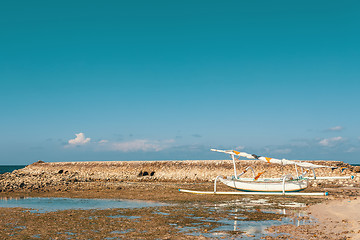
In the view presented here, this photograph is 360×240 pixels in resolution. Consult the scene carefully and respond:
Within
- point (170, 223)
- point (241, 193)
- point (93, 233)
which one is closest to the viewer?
point (93, 233)

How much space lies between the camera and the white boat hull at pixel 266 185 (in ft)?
102

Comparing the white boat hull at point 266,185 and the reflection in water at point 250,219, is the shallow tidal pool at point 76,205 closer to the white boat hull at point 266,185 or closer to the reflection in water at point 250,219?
the reflection in water at point 250,219

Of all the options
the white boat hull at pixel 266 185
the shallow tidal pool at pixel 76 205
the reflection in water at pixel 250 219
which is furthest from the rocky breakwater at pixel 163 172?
the reflection in water at pixel 250 219

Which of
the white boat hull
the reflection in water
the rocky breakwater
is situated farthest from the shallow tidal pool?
the rocky breakwater

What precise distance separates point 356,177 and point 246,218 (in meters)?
36.9

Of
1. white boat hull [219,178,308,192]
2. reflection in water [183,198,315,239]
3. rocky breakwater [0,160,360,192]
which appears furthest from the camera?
rocky breakwater [0,160,360,192]

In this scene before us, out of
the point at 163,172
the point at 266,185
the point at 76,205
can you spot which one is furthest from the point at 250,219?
the point at 163,172

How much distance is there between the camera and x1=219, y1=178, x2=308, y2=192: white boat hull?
31.2 meters

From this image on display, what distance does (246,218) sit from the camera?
694 inches

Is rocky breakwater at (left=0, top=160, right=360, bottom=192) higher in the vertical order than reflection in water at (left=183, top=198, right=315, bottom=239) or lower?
higher

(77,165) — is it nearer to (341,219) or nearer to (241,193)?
(241,193)

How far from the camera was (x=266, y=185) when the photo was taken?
32.2m

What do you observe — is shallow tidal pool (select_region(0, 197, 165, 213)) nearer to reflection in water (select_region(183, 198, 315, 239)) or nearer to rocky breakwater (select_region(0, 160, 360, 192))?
A: reflection in water (select_region(183, 198, 315, 239))

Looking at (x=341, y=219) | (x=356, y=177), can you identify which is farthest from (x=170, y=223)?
(x=356, y=177)
